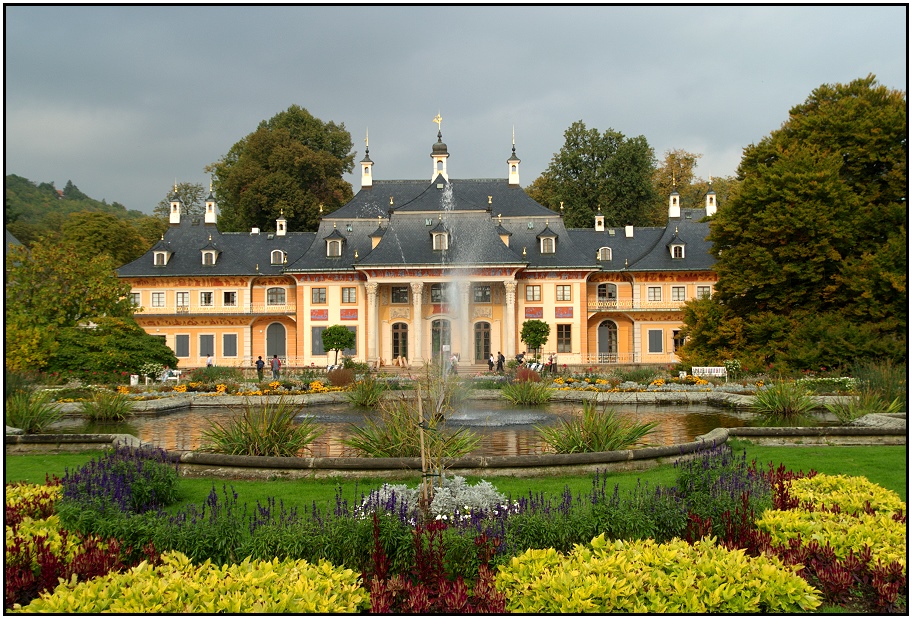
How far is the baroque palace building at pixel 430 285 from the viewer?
44.5 metres

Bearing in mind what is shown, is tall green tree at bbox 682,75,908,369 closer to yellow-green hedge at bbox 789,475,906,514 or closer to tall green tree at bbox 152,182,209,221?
yellow-green hedge at bbox 789,475,906,514

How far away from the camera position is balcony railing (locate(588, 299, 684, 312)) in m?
46.1

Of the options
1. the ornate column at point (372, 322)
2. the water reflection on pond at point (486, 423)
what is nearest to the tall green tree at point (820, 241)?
the water reflection on pond at point (486, 423)

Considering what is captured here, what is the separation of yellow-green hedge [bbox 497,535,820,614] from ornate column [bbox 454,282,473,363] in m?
39.2

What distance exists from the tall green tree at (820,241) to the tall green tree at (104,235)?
4281 centimetres

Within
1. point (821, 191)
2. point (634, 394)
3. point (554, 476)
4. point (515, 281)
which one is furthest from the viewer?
point (515, 281)

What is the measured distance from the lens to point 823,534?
6340mm

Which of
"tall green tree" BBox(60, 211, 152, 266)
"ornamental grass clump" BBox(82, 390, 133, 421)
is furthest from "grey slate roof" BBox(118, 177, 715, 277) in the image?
"ornamental grass clump" BBox(82, 390, 133, 421)

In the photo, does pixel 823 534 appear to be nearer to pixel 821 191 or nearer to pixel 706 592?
pixel 706 592

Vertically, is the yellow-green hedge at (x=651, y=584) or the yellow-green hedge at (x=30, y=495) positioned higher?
the yellow-green hedge at (x=30, y=495)

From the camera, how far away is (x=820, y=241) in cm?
2553

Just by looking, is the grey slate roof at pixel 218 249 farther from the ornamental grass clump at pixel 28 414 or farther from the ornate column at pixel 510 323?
the ornamental grass clump at pixel 28 414

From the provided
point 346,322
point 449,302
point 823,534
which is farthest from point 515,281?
point 823,534

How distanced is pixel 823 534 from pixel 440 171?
48.7m
